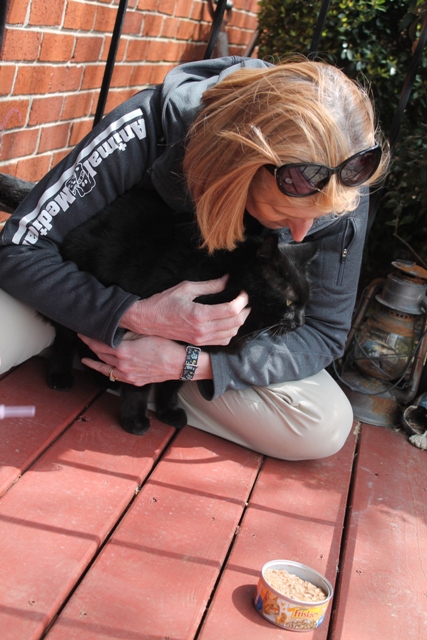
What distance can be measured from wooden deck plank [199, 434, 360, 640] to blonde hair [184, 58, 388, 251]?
0.68 meters

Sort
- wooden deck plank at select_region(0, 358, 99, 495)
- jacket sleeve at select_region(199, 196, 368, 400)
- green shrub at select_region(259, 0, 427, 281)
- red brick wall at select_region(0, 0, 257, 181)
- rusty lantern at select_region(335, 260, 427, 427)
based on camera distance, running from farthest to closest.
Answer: green shrub at select_region(259, 0, 427, 281) → rusty lantern at select_region(335, 260, 427, 427) → red brick wall at select_region(0, 0, 257, 181) → jacket sleeve at select_region(199, 196, 368, 400) → wooden deck plank at select_region(0, 358, 99, 495)

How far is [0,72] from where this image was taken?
204 centimetres

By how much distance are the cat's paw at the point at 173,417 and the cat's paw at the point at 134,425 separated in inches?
4.2

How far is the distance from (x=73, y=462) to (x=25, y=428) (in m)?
0.17

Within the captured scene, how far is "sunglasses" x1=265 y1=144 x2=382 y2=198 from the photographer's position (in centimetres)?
144

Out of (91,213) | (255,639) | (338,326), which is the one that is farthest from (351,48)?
(255,639)

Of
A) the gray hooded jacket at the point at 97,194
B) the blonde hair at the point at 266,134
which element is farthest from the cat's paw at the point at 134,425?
the blonde hair at the point at 266,134

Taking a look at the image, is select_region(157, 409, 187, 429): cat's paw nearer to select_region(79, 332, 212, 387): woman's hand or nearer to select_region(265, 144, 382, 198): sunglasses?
select_region(79, 332, 212, 387): woman's hand

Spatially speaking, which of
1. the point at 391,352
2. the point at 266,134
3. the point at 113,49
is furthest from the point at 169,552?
the point at 113,49

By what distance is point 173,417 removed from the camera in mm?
1999

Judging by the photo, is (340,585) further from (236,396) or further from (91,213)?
(91,213)

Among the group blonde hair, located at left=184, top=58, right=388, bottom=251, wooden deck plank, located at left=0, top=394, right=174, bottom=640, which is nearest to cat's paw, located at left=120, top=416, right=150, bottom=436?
wooden deck plank, located at left=0, top=394, right=174, bottom=640

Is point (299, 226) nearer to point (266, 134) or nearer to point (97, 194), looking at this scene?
point (266, 134)

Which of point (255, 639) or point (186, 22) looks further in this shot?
point (186, 22)
